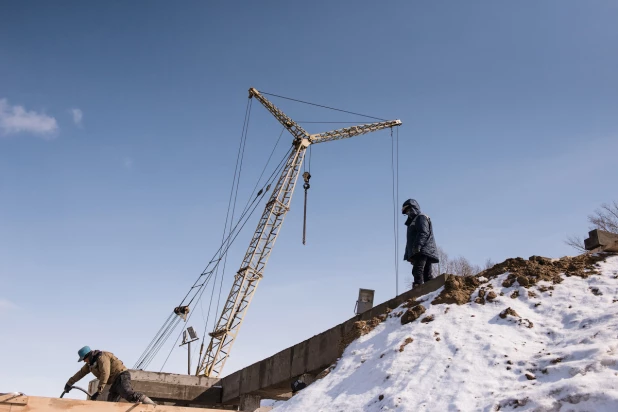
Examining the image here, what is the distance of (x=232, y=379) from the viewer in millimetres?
13766

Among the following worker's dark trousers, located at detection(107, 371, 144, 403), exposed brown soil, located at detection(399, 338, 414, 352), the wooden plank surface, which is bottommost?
the wooden plank surface

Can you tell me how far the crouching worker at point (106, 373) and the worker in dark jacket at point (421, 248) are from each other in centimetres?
504

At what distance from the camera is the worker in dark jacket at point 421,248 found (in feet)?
31.6

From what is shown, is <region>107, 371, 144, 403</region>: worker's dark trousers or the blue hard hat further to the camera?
the blue hard hat

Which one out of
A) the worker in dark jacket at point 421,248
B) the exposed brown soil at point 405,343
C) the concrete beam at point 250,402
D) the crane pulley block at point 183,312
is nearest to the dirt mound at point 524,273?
the exposed brown soil at point 405,343

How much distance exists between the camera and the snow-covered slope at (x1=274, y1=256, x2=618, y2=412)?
535cm

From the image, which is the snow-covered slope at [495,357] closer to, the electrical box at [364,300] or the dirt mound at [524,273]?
the dirt mound at [524,273]

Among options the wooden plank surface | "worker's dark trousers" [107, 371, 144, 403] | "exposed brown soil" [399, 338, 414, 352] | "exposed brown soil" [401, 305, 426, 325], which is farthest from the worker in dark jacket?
the wooden plank surface

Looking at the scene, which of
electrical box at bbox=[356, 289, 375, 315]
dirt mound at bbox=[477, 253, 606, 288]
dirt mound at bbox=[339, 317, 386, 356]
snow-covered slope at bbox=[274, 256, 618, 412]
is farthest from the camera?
electrical box at bbox=[356, 289, 375, 315]

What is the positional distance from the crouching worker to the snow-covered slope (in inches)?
89.3

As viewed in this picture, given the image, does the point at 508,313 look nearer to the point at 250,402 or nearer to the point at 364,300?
the point at 364,300

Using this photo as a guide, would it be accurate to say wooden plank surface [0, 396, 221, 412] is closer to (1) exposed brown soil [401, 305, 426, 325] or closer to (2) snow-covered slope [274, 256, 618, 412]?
(2) snow-covered slope [274, 256, 618, 412]

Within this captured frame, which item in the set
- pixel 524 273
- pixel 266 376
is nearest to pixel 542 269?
pixel 524 273

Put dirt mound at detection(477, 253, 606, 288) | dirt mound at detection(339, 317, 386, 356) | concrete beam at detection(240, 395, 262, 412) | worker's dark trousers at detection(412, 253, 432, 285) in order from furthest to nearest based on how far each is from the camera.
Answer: concrete beam at detection(240, 395, 262, 412) → worker's dark trousers at detection(412, 253, 432, 285) → dirt mound at detection(339, 317, 386, 356) → dirt mound at detection(477, 253, 606, 288)
